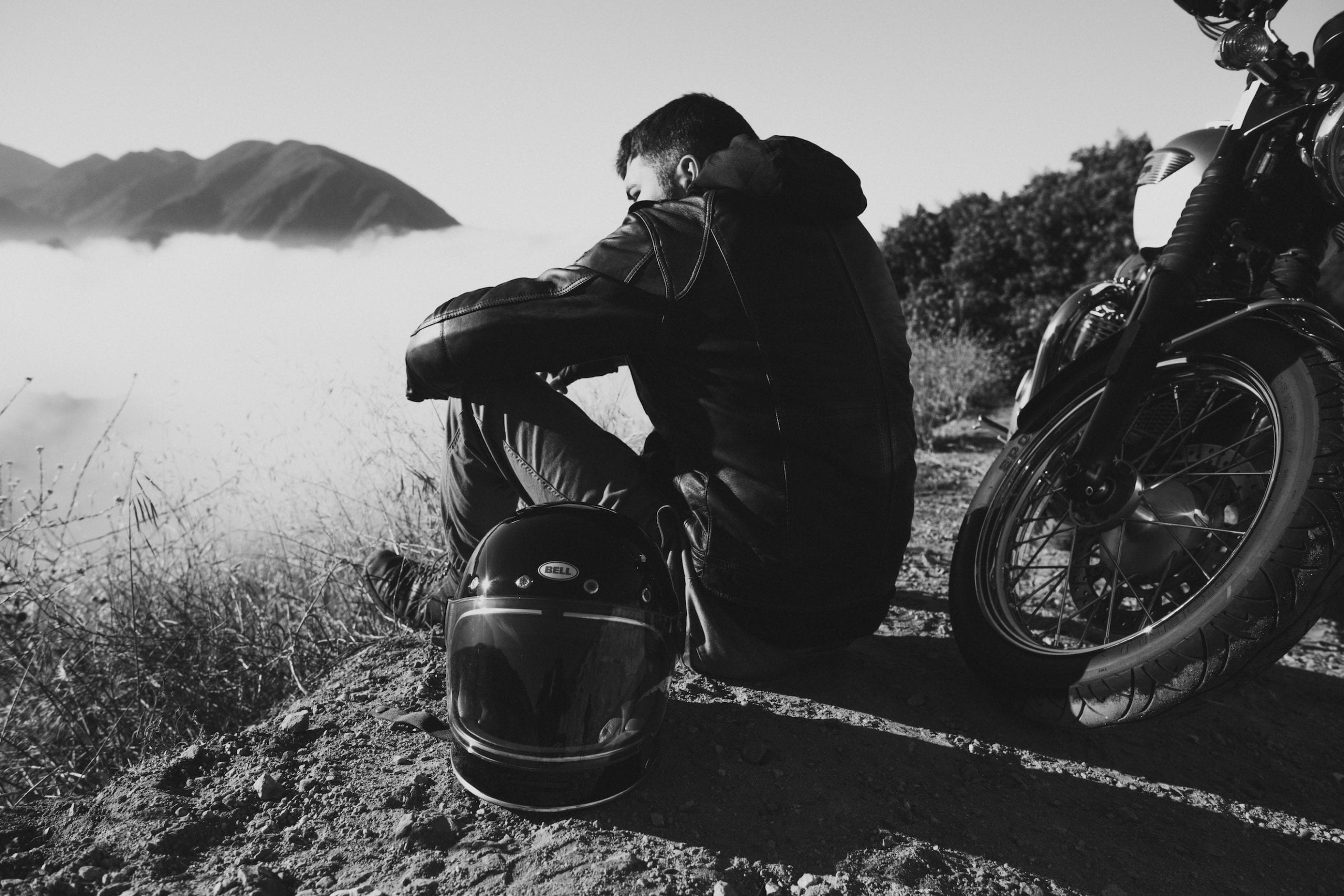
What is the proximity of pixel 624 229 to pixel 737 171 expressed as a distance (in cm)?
27

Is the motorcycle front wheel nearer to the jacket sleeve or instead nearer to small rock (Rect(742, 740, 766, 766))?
small rock (Rect(742, 740, 766, 766))

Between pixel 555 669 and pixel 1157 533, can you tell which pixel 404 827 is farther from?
Result: pixel 1157 533

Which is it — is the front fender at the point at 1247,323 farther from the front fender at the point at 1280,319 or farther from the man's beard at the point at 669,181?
the man's beard at the point at 669,181

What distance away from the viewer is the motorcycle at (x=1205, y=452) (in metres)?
1.56

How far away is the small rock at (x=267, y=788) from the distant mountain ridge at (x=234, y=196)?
52.5 feet

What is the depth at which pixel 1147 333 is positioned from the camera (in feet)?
6.15

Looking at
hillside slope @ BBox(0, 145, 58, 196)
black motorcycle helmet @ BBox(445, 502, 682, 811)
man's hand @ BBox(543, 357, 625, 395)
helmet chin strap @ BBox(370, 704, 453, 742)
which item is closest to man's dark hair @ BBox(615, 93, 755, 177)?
man's hand @ BBox(543, 357, 625, 395)

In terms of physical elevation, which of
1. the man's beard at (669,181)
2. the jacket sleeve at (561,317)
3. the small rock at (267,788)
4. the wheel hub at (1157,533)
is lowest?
the small rock at (267,788)

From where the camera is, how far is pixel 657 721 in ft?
5.32

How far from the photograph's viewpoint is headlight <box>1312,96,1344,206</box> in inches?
68.6

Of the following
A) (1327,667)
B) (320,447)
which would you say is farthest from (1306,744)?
(320,447)

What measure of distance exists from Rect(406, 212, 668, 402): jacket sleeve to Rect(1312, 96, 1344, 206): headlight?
1412 millimetres

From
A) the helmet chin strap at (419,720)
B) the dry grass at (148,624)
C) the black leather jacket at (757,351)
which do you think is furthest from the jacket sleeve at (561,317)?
the dry grass at (148,624)

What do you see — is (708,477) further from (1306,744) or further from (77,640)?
(77,640)
